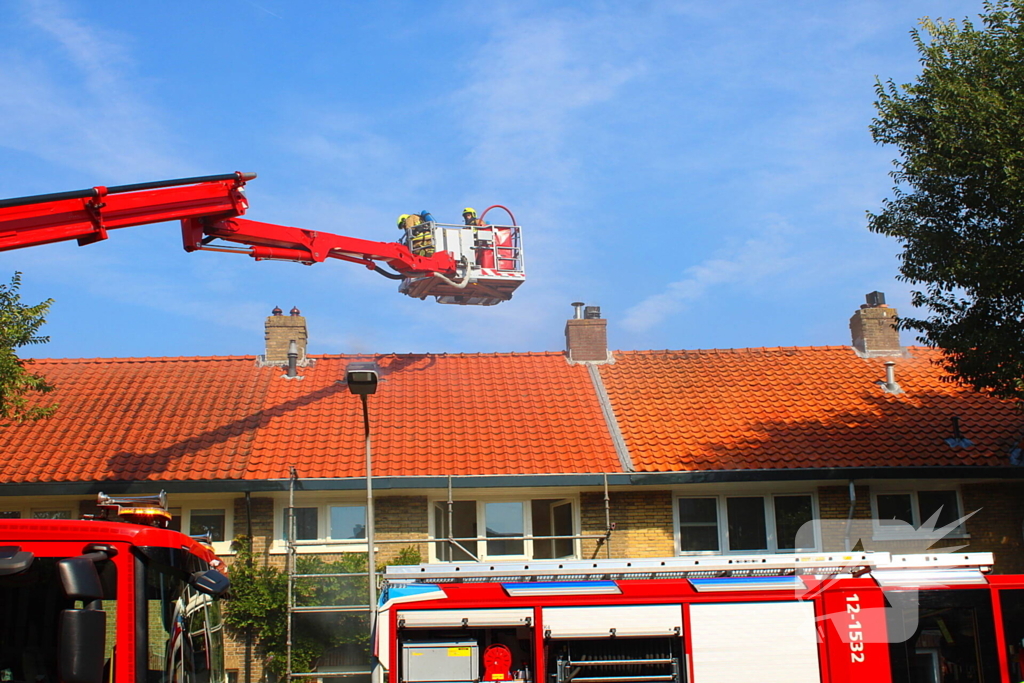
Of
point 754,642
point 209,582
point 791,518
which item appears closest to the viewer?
point 209,582

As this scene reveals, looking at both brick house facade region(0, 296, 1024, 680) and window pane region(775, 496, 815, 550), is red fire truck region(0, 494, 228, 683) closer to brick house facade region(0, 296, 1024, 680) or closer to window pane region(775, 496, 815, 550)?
brick house facade region(0, 296, 1024, 680)

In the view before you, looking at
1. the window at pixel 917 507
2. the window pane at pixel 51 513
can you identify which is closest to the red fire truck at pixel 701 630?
the window at pixel 917 507

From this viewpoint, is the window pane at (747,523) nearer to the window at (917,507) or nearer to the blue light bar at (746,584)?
the window at (917,507)

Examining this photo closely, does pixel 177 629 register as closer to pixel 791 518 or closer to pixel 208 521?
pixel 208 521

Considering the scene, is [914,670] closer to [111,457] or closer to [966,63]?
[966,63]

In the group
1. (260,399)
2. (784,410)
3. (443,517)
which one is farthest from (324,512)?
(784,410)

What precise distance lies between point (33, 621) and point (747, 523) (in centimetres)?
1157

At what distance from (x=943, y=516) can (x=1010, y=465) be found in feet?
4.76

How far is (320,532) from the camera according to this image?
14.3 m

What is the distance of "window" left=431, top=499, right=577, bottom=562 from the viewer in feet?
47.9

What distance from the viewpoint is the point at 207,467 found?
46.9ft

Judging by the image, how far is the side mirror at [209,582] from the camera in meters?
6.32

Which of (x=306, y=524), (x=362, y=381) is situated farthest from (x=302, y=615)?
(x=362, y=381)

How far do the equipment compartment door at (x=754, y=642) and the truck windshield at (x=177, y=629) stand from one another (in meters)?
3.62
